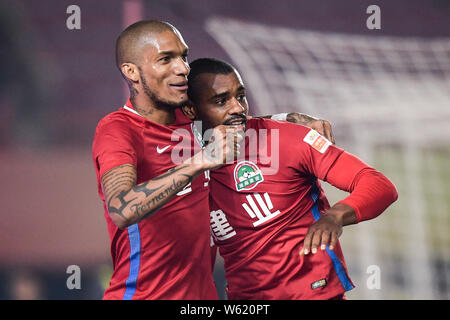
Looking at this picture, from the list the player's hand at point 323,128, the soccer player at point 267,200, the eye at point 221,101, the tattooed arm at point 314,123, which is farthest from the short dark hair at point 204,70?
the player's hand at point 323,128

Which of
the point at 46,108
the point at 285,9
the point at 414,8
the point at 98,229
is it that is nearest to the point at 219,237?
the point at 98,229

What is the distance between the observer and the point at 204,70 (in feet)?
7.68

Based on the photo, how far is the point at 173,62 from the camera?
6.82 feet

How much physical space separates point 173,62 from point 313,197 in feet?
2.73

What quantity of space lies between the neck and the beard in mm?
13

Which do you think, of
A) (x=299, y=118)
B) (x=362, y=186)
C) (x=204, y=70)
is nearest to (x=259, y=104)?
(x=299, y=118)

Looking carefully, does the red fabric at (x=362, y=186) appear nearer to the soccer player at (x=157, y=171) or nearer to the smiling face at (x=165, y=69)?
the soccer player at (x=157, y=171)

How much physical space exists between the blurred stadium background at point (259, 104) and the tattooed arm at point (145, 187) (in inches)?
103

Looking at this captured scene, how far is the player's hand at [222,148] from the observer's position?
1.74 m

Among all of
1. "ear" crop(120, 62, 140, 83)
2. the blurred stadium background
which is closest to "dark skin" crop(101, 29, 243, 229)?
"ear" crop(120, 62, 140, 83)

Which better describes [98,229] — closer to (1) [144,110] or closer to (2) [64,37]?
(2) [64,37]

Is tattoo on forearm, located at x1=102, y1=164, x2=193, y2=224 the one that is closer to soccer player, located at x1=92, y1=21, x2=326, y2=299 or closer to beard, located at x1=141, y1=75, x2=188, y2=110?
soccer player, located at x1=92, y1=21, x2=326, y2=299

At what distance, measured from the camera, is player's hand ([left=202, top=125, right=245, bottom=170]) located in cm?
174

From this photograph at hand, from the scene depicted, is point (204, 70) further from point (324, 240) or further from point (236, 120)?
point (324, 240)
